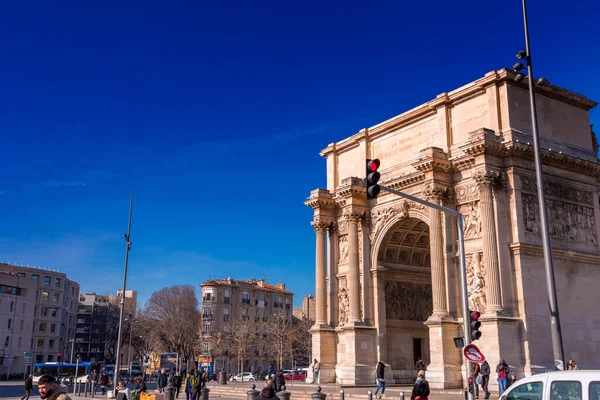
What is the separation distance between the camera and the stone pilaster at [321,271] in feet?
117

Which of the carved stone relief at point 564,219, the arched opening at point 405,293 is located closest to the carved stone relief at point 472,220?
the carved stone relief at point 564,219

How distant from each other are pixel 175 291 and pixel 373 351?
48.5 metres

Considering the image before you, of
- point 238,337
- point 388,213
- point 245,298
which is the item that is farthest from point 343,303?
point 245,298

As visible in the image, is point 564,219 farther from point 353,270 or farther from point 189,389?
point 189,389

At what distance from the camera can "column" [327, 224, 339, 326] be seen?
3538 cm

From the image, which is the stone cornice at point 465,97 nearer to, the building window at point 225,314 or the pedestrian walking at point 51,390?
the pedestrian walking at point 51,390

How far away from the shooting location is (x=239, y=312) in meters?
84.4

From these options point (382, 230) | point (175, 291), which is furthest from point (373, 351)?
point (175, 291)

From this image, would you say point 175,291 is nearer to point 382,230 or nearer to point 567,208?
point 382,230

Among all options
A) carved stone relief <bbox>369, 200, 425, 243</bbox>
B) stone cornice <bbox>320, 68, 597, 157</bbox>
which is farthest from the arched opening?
stone cornice <bbox>320, 68, 597, 157</bbox>

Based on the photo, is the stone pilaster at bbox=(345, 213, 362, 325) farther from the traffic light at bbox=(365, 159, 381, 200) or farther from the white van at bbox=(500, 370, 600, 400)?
the white van at bbox=(500, 370, 600, 400)

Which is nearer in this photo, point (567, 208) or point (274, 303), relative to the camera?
point (567, 208)

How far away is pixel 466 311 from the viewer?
17000mm

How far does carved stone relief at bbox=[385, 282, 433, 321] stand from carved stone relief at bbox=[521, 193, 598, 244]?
9.32 metres
